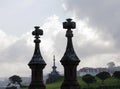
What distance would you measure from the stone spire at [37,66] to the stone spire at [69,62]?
150 centimetres

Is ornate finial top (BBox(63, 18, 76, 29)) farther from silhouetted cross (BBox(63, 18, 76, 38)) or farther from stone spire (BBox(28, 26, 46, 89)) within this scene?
stone spire (BBox(28, 26, 46, 89))

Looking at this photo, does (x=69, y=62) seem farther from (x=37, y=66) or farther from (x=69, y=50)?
(x=37, y=66)

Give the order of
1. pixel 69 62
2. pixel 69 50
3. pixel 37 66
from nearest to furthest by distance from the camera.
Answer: pixel 69 62
pixel 69 50
pixel 37 66

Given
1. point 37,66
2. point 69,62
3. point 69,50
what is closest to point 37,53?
point 37,66

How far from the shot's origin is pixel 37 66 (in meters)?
12.8

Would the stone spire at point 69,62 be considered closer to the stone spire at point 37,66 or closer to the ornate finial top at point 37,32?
the stone spire at point 37,66

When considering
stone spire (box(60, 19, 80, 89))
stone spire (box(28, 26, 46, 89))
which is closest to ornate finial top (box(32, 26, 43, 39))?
stone spire (box(28, 26, 46, 89))

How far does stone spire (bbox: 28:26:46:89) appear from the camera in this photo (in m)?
12.6

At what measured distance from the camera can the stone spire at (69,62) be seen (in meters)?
11.1

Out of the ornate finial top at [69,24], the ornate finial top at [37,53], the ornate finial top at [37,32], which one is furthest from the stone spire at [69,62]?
the ornate finial top at [37,32]

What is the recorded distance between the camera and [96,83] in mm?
169625

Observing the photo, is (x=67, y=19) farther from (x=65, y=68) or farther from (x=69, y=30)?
(x=65, y=68)

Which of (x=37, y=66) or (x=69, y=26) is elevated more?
(x=69, y=26)

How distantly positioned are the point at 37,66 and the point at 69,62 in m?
1.90
